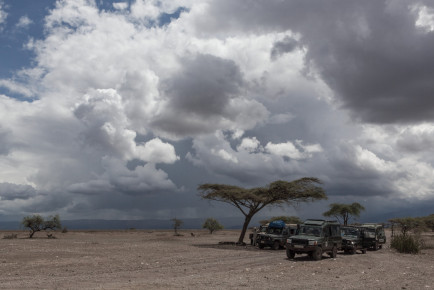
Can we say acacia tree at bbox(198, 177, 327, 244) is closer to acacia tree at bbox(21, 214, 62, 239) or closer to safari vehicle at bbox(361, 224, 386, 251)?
safari vehicle at bbox(361, 224, 386, 251)

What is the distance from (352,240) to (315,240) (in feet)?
25.9

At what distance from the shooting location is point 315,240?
23.9 meters

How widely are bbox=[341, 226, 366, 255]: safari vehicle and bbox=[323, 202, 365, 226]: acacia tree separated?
144ft

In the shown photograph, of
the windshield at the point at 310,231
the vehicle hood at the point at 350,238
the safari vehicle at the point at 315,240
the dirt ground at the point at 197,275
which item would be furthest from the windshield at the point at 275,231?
the dirt ground at the point at 197,275

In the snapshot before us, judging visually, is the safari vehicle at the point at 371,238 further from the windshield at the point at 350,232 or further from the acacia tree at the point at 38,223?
the acacia tree at the point at 38,223

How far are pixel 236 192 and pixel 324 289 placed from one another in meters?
26.1

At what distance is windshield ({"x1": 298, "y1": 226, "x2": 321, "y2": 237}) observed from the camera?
82.3ft

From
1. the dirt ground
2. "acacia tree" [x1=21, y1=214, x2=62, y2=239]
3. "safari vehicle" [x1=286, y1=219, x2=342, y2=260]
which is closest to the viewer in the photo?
the dirt ground

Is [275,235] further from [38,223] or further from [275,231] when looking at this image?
[38,223]

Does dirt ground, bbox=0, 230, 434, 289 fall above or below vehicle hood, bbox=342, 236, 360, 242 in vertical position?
below

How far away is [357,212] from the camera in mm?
78562

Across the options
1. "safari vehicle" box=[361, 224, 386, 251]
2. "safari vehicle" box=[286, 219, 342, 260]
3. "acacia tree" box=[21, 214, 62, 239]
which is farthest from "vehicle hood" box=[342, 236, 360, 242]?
"acacia tree" box=[21, 214, 62, 239]

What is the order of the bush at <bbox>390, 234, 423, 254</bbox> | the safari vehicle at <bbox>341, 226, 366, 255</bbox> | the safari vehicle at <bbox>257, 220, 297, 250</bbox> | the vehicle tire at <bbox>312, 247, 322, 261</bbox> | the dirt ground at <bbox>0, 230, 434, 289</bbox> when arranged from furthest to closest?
the safari vehicle at <bbox>257, 220, 297, 250</bbox> → the bush at <bbox>390, 234, 423, 254</bbox> → the safari vehicle at <bbox>341, 226, 366, 255</bbox> → the vehicle tire at <bbox>312, 247, 322, 261</bbox> → the dirt ground at <bbox>0, 230, 434, 289</bbox>

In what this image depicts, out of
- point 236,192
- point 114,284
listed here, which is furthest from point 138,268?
point 236,192
